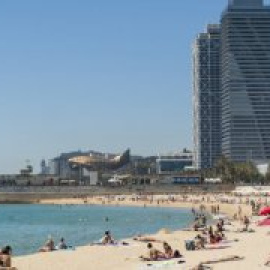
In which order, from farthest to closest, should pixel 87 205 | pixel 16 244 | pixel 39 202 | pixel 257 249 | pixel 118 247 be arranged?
pixel 39 202 → pixel 87 205 → pixel 16 244 → pixel 118 247 → pixel 257 249

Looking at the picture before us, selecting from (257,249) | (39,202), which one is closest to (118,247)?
(257,249)

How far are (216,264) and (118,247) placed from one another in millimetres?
12163

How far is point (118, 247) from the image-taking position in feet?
133

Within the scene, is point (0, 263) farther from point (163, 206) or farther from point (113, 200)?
point (113, 200)

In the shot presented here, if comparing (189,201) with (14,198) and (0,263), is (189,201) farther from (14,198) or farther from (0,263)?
(0,263)

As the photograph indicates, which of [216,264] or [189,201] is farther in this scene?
[189,201]

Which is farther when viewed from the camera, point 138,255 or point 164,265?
point 138,255

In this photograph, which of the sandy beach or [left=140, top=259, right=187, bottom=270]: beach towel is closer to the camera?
[left=140, top=259, right=187, bottom=270]: beach towel

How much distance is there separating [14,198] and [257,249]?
481 feet

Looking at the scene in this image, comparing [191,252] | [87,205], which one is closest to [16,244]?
[191,252]

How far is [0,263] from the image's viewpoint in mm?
29453

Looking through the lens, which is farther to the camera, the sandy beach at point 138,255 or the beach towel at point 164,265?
the sandy beach at point 138,255

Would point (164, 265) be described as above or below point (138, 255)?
above

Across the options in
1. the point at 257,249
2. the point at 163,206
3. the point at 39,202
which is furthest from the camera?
the point at 39,202
